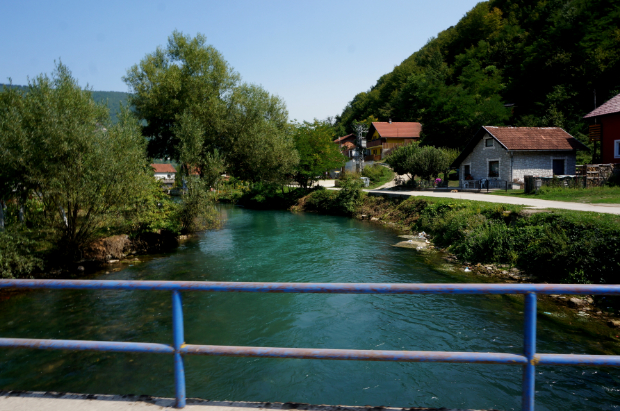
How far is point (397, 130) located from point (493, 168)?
3877 cm

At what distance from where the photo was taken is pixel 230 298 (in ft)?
37.9

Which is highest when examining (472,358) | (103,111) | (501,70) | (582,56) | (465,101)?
(501,70)

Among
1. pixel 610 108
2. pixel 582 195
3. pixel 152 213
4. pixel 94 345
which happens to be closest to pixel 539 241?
pixel 582 195

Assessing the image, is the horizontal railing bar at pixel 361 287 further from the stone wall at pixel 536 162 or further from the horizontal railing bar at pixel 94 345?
the stone wall at pixel 536 162

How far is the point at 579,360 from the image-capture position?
2352 mm

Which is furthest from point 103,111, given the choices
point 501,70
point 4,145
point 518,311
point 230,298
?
point 501,70

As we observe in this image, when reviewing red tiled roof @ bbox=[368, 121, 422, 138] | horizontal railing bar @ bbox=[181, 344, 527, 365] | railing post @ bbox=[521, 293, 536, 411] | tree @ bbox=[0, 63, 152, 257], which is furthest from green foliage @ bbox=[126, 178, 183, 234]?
red tiled roof @ bbox=[368, 121, 422, 138]

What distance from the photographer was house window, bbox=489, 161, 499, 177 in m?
32.9

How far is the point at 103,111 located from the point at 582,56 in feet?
196

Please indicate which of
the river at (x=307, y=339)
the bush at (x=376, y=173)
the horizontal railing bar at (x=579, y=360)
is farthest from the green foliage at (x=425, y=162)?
the horizontal railing bar at (x=579, y=360)

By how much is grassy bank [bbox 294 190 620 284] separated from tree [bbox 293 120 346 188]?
2104 centimetres

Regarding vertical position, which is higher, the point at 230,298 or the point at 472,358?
the point at 472,358

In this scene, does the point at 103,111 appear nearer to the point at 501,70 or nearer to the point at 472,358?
the point at 472,358

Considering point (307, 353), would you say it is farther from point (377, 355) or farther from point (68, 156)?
point (68, 156)
